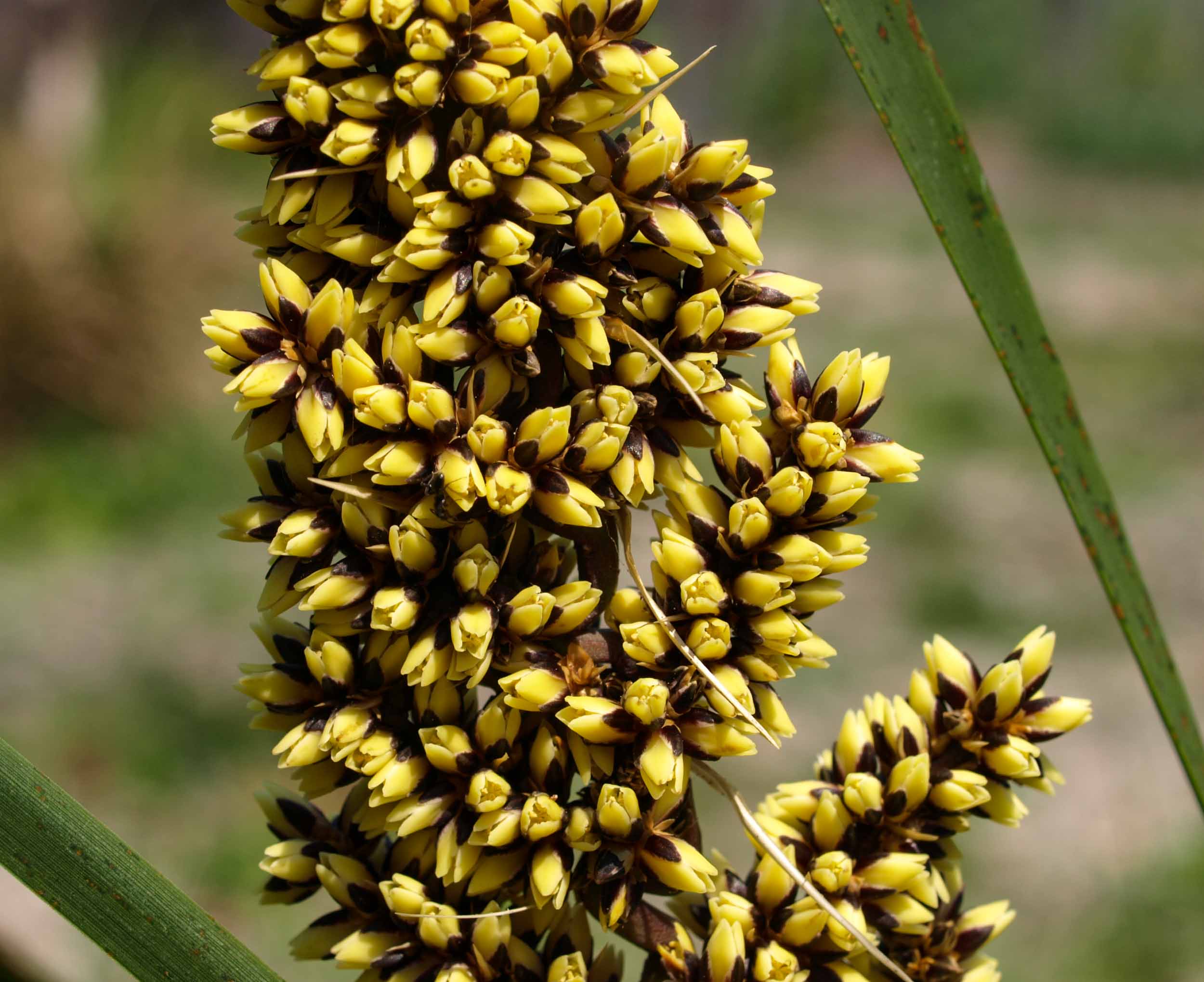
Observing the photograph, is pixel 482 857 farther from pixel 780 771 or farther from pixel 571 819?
pixel 780 771

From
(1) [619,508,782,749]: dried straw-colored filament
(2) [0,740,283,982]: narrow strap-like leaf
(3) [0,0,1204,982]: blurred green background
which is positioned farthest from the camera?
(3) [0,0,1204,982]: blurred green background

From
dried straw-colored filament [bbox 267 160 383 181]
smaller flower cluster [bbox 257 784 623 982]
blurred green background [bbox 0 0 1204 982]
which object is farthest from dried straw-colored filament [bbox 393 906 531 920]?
dried straw-colored filament [bbox 267 160 383 181]

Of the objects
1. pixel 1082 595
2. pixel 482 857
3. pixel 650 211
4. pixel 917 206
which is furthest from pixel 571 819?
pixel 917 206

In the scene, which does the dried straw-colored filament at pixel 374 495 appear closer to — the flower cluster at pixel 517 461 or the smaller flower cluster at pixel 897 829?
the flower cluster at pixel 517 461

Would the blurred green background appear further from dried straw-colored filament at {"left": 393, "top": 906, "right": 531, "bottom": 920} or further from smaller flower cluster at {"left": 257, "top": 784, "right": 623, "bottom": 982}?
dried straw-colored filament at {"left": 393, "top": 906, "right": 531, "bottom": 920}

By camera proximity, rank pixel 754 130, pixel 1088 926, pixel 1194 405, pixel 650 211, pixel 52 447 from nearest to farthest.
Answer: pixel 650 211
pixel 1088 926
pixel 52 447
pixel 1194 405
pixel 754 130

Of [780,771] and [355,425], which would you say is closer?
[355,425]
